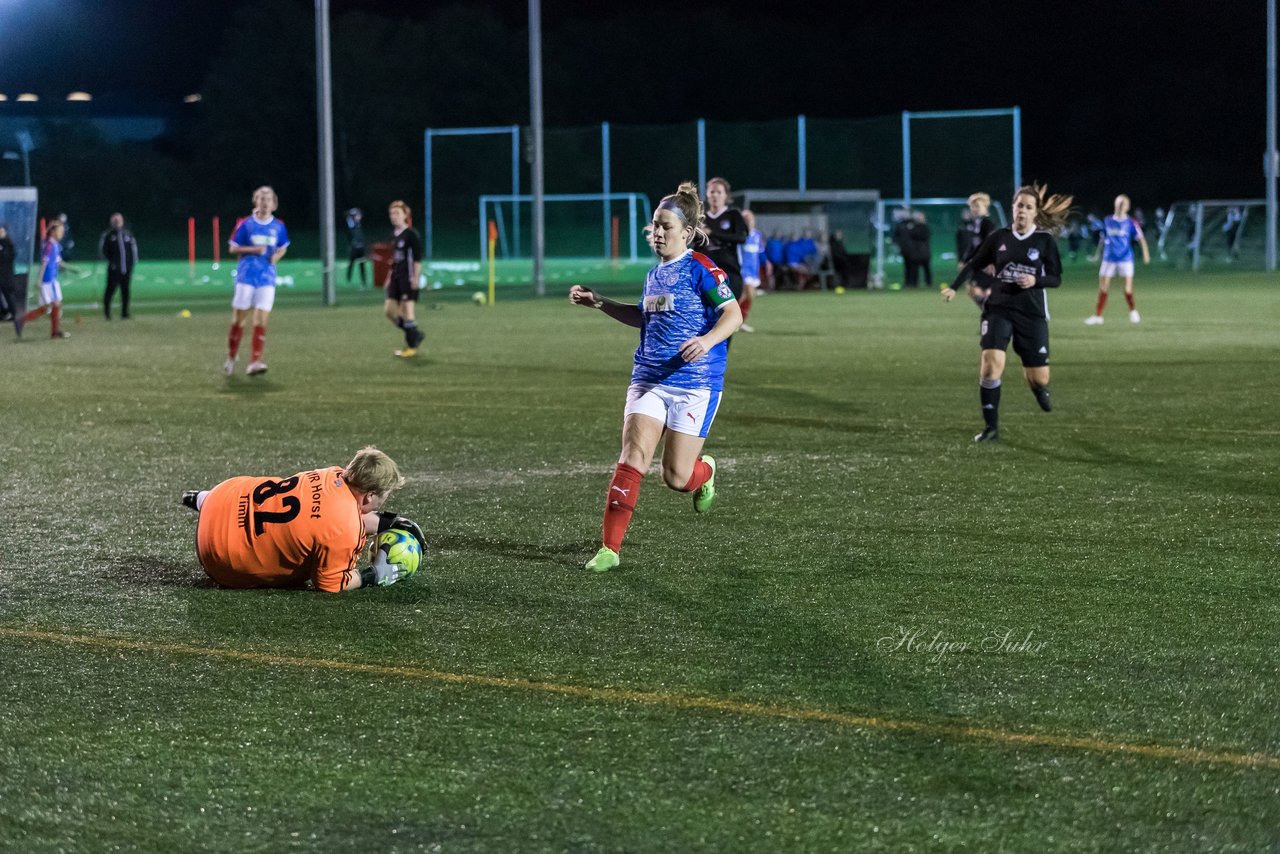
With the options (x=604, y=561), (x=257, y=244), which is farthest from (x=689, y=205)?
(x=257, y=244)

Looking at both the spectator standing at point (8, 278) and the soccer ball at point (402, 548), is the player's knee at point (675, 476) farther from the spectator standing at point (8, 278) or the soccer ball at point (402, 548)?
the spectator standing at point (8, 278)

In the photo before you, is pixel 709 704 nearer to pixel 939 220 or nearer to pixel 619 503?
pixel 619 503

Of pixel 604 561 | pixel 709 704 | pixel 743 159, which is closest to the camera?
pixel 709 704

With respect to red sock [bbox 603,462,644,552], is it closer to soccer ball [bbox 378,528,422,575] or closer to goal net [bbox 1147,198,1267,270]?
soccer ball [bbox 378,528,422,575]

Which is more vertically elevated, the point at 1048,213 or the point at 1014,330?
the point at 1048,213

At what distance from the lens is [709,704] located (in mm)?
5379

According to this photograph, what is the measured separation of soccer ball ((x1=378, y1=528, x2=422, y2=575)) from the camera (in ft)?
23.6

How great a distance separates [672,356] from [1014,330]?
5325mm

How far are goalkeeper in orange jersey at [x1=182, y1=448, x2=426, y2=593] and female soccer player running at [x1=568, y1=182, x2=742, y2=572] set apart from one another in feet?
3.63

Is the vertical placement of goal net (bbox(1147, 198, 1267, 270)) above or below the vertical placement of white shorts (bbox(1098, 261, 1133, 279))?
above

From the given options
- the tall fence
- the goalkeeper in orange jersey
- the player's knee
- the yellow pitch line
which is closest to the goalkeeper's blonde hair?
the goalkeeper in orange jersey

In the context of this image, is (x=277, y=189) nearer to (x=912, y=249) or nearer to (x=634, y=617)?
(x=912, y=249)

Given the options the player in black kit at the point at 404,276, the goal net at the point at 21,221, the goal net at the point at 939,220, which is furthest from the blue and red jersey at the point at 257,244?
the goal net at the point at 939,220

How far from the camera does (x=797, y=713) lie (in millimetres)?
5273
